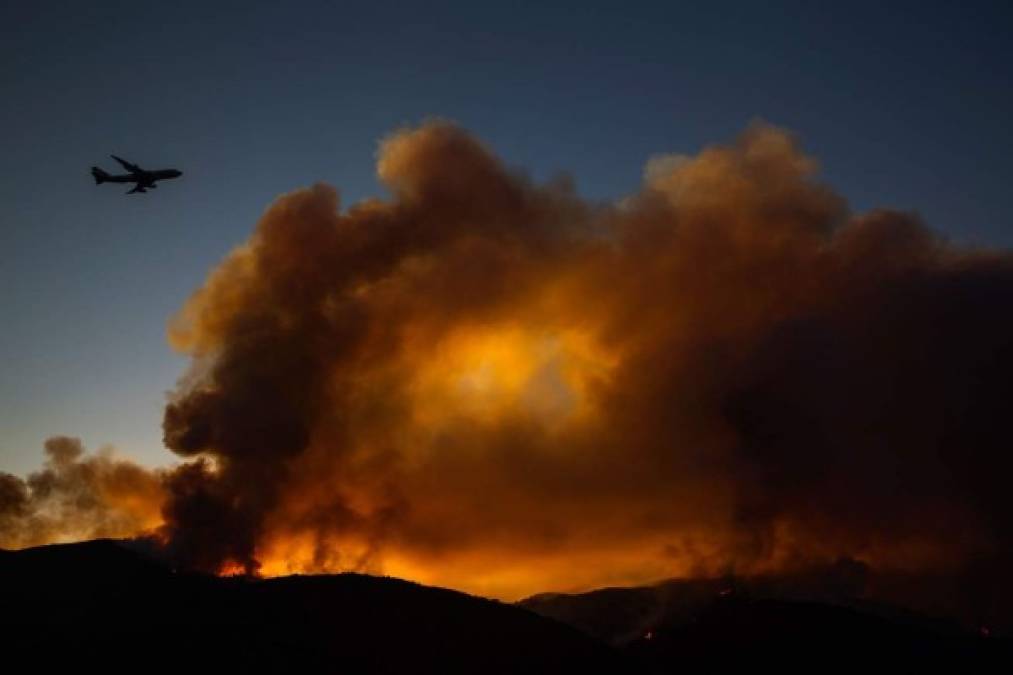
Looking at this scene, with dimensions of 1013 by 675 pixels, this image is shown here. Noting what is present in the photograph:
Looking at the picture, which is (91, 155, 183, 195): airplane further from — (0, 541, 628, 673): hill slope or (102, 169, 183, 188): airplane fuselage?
(0, 541, 628, 673): hill slope

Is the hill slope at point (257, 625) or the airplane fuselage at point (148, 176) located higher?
the airplane fuselage at point (148, 176)

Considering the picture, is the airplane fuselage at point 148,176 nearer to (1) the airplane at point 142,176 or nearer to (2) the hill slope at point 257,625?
(1) the airplane at point 142,176

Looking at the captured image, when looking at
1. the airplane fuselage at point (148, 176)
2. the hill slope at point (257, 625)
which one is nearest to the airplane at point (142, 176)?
the airplane fuselage at point (148, 176)

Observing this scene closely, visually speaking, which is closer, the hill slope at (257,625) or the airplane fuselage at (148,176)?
the hill slope at (257,625)

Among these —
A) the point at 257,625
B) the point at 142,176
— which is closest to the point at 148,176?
the point at 142,176

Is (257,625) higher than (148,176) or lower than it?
lower

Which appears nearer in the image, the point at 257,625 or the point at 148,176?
the point at 257,625

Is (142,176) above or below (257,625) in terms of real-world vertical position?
above

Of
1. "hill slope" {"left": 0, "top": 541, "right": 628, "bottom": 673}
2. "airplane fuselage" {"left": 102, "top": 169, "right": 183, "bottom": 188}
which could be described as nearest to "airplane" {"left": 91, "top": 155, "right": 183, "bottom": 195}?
"airplane fuselage" {"left": 102, "top": 169, "right": 183, "bottom": 188}

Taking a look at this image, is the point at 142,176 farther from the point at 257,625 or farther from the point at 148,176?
the point at 257,625

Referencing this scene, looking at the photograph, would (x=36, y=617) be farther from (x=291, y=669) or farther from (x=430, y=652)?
(x=430, y=652)

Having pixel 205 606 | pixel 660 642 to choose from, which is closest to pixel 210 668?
pixel 205 606

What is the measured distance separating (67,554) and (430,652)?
150 ft

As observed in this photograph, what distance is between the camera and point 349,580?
80062 millimetres
